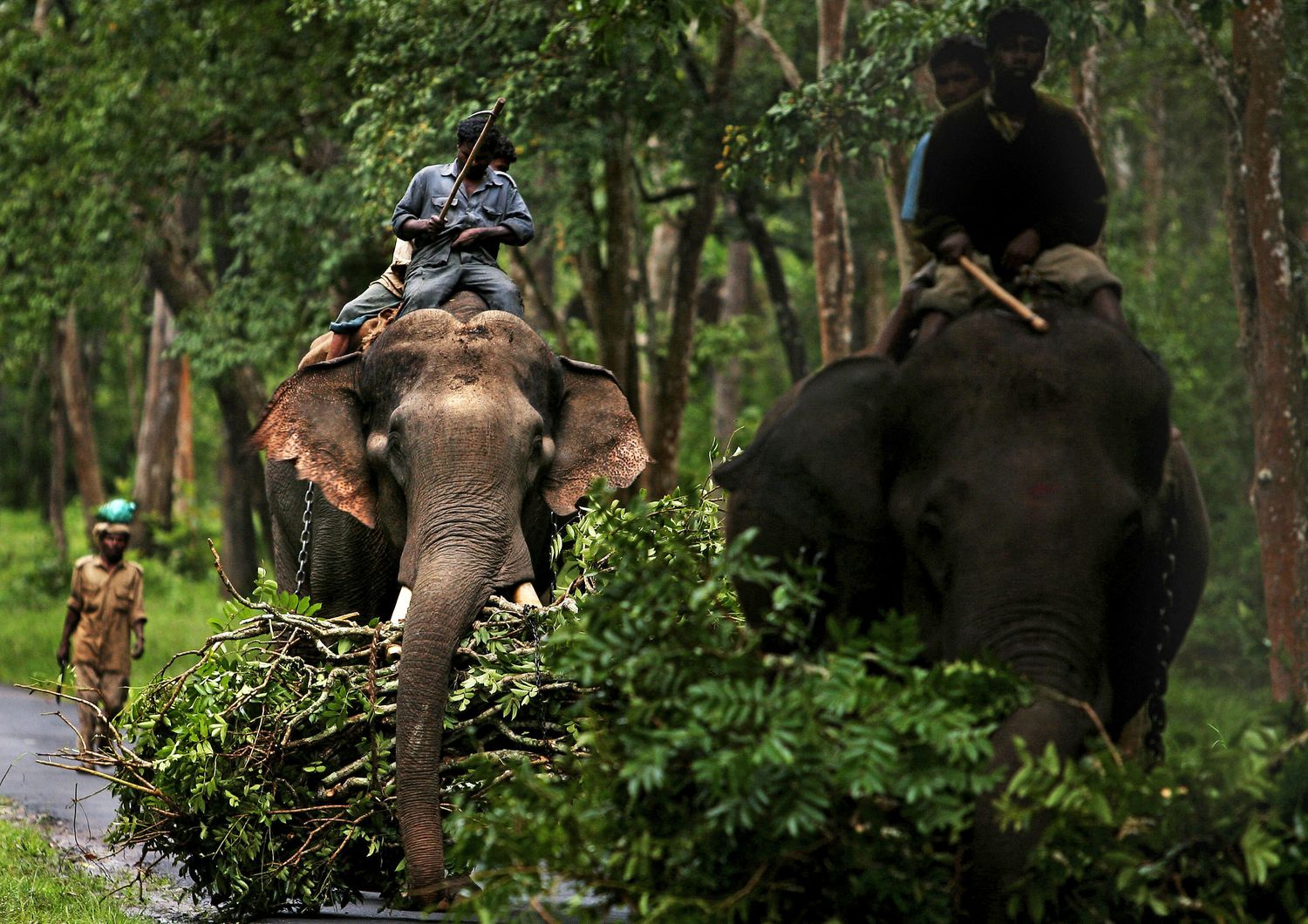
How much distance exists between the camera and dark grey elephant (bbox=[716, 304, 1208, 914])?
4621mm

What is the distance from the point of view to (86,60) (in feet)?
67.6

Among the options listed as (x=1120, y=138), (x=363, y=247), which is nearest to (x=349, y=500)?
(x=363, y=247)

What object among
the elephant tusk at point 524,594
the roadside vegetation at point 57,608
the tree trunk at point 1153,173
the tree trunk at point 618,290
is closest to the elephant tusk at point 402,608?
the elephant tusk at point 524,594

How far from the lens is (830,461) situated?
5109mm

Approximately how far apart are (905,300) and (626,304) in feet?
43.6

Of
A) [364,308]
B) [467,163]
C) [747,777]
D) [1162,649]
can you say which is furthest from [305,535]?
[747,777]

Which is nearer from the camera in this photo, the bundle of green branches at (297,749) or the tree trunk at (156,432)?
the bundle of green branches at (297,749)

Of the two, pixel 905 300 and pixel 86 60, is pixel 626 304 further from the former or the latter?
pixel 905 300

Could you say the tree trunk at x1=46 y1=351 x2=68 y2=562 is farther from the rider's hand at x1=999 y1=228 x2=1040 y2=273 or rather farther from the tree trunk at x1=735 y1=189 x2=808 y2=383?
the rider's hand at x1=999 y1=228 x2=1040 y2=273

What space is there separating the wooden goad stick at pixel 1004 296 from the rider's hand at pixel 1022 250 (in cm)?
16

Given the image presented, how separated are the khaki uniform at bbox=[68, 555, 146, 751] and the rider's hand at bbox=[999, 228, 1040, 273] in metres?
8.39

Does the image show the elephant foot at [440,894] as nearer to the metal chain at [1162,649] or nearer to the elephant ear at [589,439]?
the elephant ear at [589,439]

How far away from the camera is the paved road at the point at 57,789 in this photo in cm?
805

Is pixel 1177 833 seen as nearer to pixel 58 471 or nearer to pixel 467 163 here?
pixel 467 163
